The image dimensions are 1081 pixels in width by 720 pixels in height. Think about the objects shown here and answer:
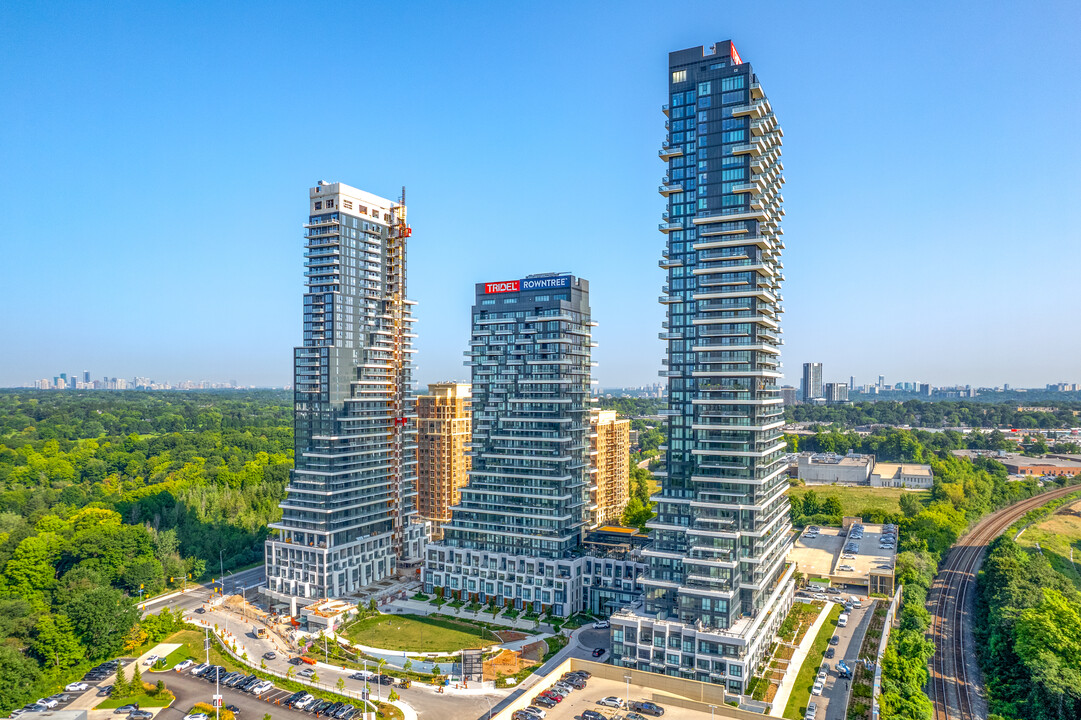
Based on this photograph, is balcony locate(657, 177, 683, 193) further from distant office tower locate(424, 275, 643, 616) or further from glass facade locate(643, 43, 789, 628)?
distant office tower locate(424, 275, 643, 616)

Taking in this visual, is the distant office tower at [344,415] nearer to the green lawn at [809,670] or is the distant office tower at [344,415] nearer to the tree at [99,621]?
the tree at [99,621]

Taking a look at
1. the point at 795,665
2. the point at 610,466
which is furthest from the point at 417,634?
the point at 610,466

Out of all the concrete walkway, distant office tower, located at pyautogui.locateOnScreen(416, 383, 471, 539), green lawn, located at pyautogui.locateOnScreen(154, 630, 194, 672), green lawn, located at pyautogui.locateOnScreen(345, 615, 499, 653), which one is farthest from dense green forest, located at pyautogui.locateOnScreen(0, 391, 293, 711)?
the concrete walkway

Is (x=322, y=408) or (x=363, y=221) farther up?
(x=363, y=221)

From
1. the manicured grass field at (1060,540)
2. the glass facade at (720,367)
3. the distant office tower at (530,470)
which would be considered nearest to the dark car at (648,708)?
the glass facade at (720,367)

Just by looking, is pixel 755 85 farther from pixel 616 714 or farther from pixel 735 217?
pixel 616 714

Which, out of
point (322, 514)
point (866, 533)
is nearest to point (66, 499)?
point (322, 514)
